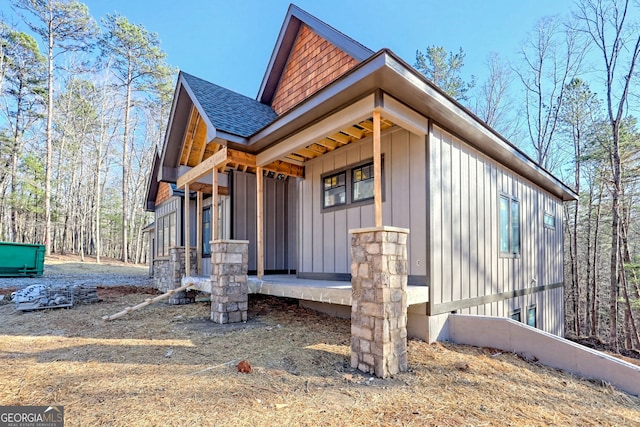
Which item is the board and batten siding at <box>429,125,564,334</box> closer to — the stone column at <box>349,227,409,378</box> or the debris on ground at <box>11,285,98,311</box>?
the stone column at <box>349,227,409,378</box>

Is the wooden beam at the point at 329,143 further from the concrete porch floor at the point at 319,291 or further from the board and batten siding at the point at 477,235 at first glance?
the concrete porch floor at the point at 319,291

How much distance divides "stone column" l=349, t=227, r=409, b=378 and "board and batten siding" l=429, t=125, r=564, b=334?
1.27 meters

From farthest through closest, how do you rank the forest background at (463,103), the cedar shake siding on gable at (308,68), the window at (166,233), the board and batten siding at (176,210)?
the window at (166,233) < the board and batten siding at (176,210) < the forest background at (463,103) < the cedar shake siding on gable at (308,68)

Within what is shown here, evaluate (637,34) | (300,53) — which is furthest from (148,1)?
(637,34)

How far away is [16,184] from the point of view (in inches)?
780

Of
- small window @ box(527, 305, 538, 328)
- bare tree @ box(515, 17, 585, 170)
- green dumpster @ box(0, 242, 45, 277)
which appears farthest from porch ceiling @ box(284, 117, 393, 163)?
green dumpster @ box(0, 242, 45, 277)

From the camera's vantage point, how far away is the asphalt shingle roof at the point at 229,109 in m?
5.94

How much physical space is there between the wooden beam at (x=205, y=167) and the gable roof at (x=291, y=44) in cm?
308

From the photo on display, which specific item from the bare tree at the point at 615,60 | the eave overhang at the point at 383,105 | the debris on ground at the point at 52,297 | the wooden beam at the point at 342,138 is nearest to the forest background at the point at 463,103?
the bare tree at the point at 615,60

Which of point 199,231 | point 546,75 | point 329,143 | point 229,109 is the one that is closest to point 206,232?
point 199,231

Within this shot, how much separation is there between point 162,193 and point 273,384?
11.1 metres

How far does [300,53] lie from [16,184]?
859 inches

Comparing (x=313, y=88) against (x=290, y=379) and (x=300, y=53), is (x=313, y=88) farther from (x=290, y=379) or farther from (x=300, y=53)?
(x=290, y=379)

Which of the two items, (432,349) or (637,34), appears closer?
(432,349)
